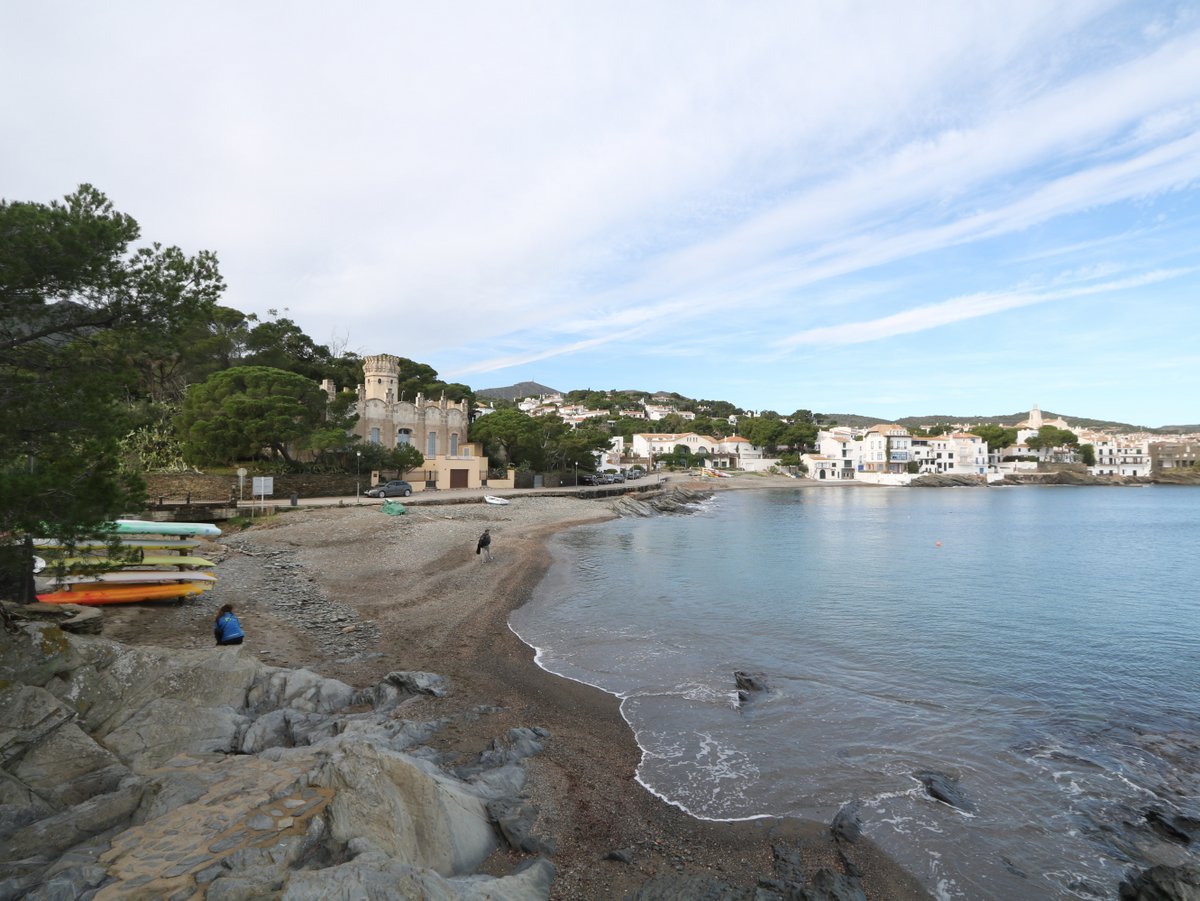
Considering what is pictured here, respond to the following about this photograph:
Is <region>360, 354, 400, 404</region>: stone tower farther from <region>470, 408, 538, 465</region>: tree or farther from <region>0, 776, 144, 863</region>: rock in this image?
<region>0, 776, 144, 863</region>: rock

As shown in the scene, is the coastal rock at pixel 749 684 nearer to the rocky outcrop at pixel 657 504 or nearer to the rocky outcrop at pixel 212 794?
the rocky outcrop at pixel 212 794

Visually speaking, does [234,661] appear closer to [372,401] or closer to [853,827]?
[853,827]

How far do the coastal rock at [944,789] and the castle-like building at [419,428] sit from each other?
40408 millimetres

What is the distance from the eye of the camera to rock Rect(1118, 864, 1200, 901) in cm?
593

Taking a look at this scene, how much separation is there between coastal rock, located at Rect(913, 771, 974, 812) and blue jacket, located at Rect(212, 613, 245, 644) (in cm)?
1106

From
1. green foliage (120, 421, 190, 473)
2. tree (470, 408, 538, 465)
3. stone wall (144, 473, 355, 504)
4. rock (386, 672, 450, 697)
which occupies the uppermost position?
tree (470, 408, 538, 465)

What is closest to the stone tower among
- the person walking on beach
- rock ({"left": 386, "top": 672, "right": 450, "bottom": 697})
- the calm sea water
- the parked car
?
the parked car

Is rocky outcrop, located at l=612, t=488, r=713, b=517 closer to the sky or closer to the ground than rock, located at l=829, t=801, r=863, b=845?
closer to the sky

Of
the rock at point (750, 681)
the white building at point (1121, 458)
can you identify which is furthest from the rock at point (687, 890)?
the white building at point (1121, 458)

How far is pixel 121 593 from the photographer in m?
13.3

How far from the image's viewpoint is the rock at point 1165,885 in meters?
5.93

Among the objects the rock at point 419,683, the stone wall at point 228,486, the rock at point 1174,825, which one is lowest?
the rock at point 1174,825

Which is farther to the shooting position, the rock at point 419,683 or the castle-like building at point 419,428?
the castle-like building at point 419,428

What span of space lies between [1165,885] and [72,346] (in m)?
12.7
